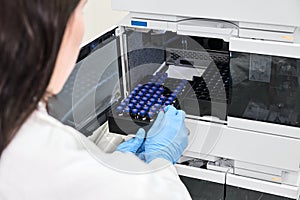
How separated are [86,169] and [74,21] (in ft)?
0.75

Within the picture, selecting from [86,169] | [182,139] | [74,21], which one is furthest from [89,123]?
[74,21]

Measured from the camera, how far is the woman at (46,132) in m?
0.45

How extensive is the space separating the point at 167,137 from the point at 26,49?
2.36 feet

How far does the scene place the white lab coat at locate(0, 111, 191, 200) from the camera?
621 millimetres

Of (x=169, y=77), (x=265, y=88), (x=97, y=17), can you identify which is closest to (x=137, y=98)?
(x=169, y=77)

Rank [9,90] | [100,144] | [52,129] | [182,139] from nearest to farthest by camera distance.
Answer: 1. [9,90]
2. [52,129]
3. [182,139]
4. [100,144]

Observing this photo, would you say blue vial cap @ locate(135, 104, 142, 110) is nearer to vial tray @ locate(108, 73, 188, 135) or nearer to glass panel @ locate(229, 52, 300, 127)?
vial tray @ locate(108, 73, 188, 135)

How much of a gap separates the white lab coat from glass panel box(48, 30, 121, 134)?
1.82 feet

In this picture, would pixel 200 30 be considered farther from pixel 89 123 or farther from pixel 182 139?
pixel 89 123

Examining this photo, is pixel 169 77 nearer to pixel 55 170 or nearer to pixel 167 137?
pixel 167 137

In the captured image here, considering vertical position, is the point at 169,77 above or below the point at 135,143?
above

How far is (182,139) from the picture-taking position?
1.17m

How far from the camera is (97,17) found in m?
1.67

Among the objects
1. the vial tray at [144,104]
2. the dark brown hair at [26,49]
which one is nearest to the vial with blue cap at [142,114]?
the vial tray at [144,104]
